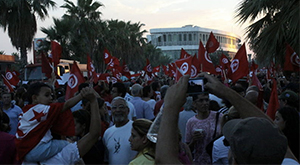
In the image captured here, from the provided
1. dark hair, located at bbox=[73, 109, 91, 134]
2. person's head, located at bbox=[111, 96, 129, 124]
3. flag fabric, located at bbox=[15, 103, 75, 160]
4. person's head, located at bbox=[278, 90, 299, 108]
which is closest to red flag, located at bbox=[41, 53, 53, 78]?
person's head, located at bbox=[111, 96, 129, 124]

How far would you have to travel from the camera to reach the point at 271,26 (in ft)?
33.4

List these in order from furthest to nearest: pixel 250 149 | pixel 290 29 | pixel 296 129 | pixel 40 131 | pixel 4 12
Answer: pixel 4 12 < pixel 290 29 < pixel 296 129 < pixel 40 131 < pixel 250 149

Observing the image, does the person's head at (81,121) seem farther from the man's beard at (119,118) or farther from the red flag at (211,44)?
the red flag at (211,44)

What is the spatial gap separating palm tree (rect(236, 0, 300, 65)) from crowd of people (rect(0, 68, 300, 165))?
5373 millimetres

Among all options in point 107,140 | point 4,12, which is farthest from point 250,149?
point 4,12

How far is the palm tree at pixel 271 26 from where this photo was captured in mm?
9242

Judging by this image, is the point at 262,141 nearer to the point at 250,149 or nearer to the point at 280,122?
the point at 250,149

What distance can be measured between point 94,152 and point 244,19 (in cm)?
864

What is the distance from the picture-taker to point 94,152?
3559mm

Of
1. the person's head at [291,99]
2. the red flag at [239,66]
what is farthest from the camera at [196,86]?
the red flag at [239,66]

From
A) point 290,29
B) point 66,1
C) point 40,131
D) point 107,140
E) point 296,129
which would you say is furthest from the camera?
point 66,1

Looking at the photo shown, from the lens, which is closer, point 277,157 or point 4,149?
point 277,157

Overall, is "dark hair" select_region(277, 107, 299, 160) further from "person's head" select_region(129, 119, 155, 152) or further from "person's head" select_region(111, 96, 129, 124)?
"person's head" select_region(111, 96, 129, 124)

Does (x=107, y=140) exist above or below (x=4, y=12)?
below
